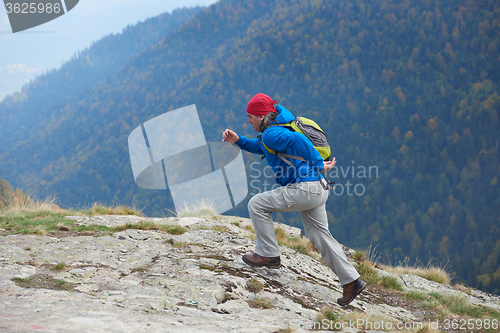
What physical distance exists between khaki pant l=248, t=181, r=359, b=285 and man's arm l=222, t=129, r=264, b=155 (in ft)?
1.84

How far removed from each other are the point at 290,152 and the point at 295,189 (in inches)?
14.1

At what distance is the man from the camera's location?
371cm

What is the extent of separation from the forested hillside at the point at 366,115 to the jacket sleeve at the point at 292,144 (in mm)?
Answer: 84252

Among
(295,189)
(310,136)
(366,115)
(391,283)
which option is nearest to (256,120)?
(310,136)

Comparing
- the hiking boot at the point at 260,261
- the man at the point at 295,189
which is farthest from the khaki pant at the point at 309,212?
the hiking boot at the point at 260,261

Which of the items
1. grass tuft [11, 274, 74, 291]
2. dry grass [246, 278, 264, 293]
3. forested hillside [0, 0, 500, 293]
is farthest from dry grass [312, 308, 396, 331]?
forested hillside [0, 0, 500, 293]

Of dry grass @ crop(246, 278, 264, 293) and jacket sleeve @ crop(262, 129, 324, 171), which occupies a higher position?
jacket sleeve @ crop(262, 129, 324, 171)

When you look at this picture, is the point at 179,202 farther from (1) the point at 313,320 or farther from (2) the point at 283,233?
(1) the point at 313,320

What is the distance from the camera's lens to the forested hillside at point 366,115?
330ft

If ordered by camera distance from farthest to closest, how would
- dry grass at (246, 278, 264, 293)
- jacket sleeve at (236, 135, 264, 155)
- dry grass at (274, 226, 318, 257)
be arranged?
1. dry grass at (274, 226, 318, 257)
2. jacket sleeve at (236, 135, 264, 155)
3. dry grass at (246, 278, 264, 293)

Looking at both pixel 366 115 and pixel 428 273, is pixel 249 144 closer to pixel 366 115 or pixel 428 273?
pixel 428 273

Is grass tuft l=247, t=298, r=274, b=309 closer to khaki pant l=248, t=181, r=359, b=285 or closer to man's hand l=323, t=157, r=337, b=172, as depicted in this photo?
khaki pant l=248, t=181, r=359, b=285

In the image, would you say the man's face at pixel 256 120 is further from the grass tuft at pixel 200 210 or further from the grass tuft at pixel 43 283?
the grass tuft at pixel 200 210

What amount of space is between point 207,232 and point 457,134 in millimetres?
131843
